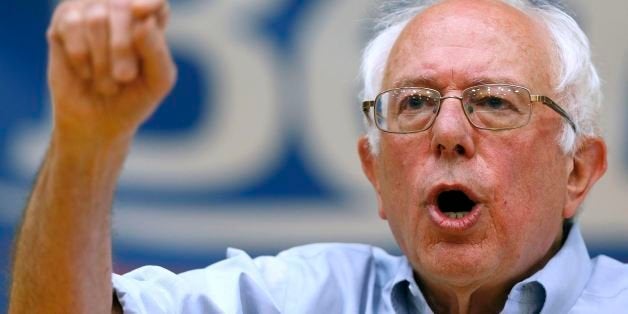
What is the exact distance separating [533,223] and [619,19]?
1.46 m

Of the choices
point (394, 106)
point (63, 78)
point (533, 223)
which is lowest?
point (533, 223)

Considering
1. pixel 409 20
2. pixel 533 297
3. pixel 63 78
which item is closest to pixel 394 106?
pixel 409 20

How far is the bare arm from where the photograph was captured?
188 cm

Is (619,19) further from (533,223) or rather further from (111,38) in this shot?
(111,38)

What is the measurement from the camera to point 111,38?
6.12 ft

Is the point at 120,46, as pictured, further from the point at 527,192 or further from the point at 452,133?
the point at 527,192

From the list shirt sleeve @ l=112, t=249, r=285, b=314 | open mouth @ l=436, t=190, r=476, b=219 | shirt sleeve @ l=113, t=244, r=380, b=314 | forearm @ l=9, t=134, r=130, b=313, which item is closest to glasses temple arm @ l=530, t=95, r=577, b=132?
open mouth @ l=436, t=190, r=476, b=219

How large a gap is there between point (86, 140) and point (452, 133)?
3.33 feet

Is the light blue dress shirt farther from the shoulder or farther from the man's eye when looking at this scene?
the man's eye

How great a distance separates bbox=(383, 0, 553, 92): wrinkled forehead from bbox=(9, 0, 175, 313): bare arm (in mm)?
1052

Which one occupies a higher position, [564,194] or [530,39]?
[530,39]

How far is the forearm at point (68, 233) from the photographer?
7.05 feet

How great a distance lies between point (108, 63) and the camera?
1902 millimetres

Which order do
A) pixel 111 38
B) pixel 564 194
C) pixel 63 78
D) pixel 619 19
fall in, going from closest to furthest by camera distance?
1. pixel 111 38
2. pixel 63 78
3. pixel 564 194
4. pixel 619 19
